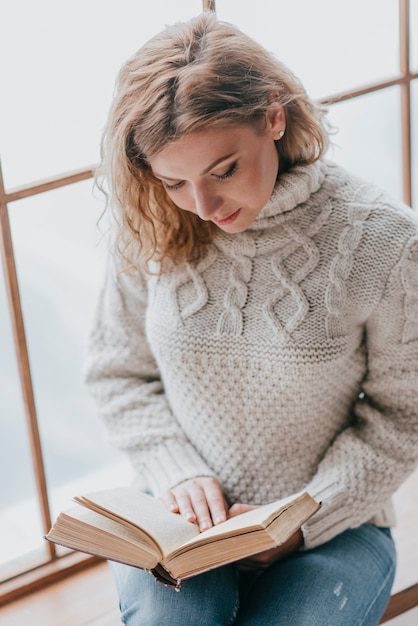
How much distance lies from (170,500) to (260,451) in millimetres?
164

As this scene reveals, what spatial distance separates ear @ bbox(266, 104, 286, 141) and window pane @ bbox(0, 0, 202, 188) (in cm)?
40

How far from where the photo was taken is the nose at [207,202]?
3.89 feet

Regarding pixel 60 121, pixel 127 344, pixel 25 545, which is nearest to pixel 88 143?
pixel 60 121

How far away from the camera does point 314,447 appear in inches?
54.5

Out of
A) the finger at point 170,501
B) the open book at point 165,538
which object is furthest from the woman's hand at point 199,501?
the open book at point 165,538

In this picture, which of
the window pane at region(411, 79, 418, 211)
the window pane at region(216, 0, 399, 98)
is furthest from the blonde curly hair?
the window pane at region(411, 79, 418, 211)

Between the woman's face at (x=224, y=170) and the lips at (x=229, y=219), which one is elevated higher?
the woman's face at (x=224, y=170)

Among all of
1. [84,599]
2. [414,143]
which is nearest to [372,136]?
[414,143]

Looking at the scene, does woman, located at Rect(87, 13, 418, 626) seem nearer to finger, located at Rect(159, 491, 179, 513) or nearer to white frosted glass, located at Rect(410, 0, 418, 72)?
finger, located at Rect(159, 491, 179, 513)

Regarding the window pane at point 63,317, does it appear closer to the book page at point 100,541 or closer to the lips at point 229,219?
the lips at point 229,219

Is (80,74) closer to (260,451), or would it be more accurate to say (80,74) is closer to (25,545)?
(260,451)

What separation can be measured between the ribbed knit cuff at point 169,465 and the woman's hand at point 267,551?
0.30 ft

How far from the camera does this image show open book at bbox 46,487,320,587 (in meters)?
1.11

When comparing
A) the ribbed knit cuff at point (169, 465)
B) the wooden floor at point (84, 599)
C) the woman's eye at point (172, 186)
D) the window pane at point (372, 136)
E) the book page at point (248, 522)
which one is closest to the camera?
the book page at point (248, 522)
